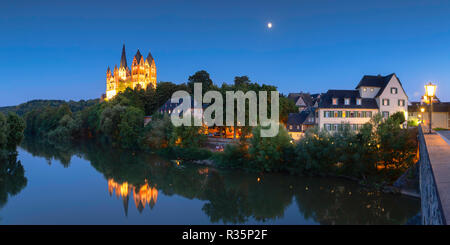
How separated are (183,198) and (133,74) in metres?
91.4

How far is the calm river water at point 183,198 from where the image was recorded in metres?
17.0

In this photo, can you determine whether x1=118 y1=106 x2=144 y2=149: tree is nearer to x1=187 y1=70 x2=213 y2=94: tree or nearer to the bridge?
x1=187 y1=70 x2=213 y2=94: tree

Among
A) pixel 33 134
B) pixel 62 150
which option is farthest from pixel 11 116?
pixel 33 134

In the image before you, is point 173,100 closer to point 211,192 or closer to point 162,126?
point 162,126

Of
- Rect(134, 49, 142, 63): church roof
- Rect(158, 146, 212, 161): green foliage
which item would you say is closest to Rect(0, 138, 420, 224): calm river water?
Rect(158, 146, 212, 161): green foliage

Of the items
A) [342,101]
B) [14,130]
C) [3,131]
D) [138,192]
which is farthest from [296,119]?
[14,130]

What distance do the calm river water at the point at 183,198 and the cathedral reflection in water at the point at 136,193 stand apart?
0.07 metres

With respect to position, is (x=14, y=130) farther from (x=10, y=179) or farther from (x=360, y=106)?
(x=360, y=106)

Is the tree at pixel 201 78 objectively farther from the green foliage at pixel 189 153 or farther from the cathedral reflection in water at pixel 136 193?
the cathedral reflection in water at pixel 136 193

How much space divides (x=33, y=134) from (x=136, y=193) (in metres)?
69.1

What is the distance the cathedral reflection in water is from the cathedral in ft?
256

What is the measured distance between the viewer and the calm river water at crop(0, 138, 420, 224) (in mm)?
17016

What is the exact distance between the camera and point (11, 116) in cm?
3578

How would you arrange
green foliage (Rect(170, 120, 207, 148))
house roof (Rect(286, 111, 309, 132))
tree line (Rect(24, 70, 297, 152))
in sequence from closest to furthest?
green foliage (Rect(170, 120, 207, 148)) < tree line (Rect(24, 70, 297, 152)) < house roof (Rect(286, 111, 309, 132))
